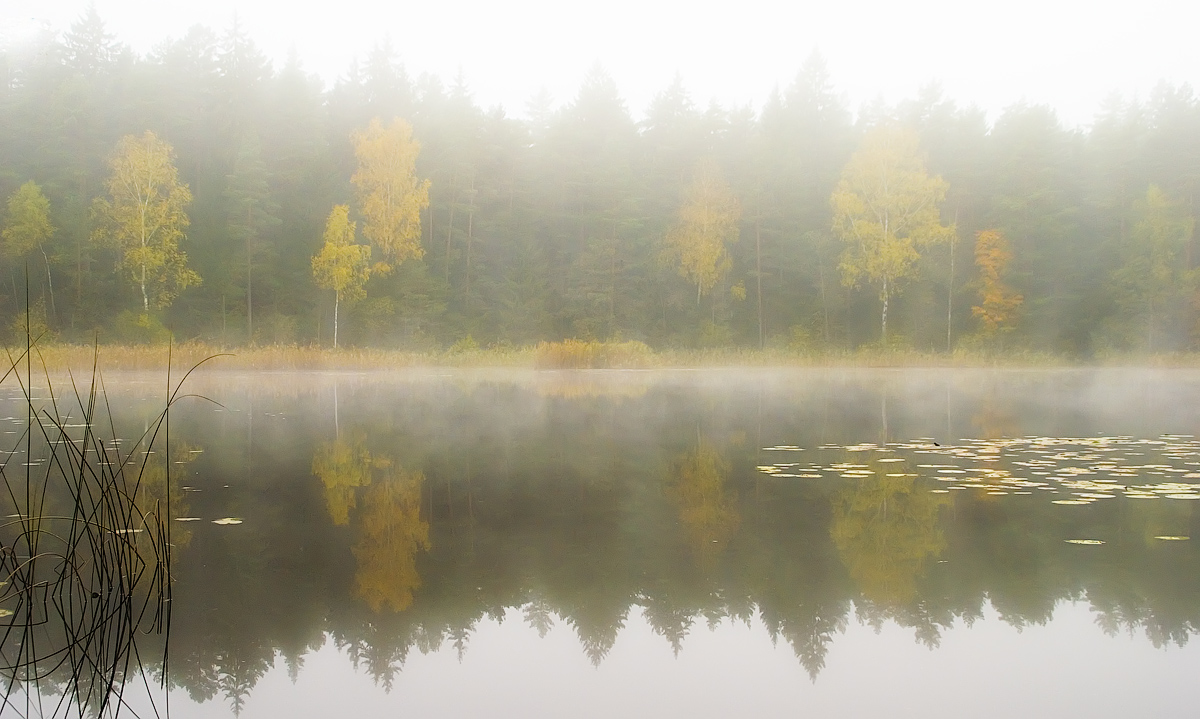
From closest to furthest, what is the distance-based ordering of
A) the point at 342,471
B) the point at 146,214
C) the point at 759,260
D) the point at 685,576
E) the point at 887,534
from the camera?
1. the point at 685,576
2. the point at 887,534
3. the point at 342,471
4. the point at 146,214
5. the point at 759,260

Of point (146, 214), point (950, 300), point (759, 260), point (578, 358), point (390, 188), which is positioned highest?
point (390, 188)

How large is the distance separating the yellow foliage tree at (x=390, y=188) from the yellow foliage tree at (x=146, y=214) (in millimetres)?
6669

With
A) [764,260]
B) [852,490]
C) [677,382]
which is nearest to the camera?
[852,490]

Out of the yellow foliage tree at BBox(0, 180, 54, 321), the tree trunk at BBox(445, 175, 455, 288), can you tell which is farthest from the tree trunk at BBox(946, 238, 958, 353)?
the yellow foliage tree at BBox(0, 180, 54, 321)

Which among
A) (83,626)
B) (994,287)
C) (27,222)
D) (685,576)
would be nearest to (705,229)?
(994,287)

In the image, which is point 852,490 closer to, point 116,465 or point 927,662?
point 927,662

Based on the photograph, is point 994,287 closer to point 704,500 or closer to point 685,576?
point 704,500

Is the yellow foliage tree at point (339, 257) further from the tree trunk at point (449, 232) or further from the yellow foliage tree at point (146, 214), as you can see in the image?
the tree trunk at point (449, 232)

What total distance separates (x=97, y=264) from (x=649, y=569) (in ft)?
130

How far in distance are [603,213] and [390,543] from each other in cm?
3762

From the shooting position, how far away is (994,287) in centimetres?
4034

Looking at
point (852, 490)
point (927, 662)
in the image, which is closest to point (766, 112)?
point (852, 490)

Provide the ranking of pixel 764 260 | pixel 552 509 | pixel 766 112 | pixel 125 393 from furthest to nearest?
pixel 766 112
pixel 764 260
pixel 125 393
pixel 552 509

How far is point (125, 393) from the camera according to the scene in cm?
2025
